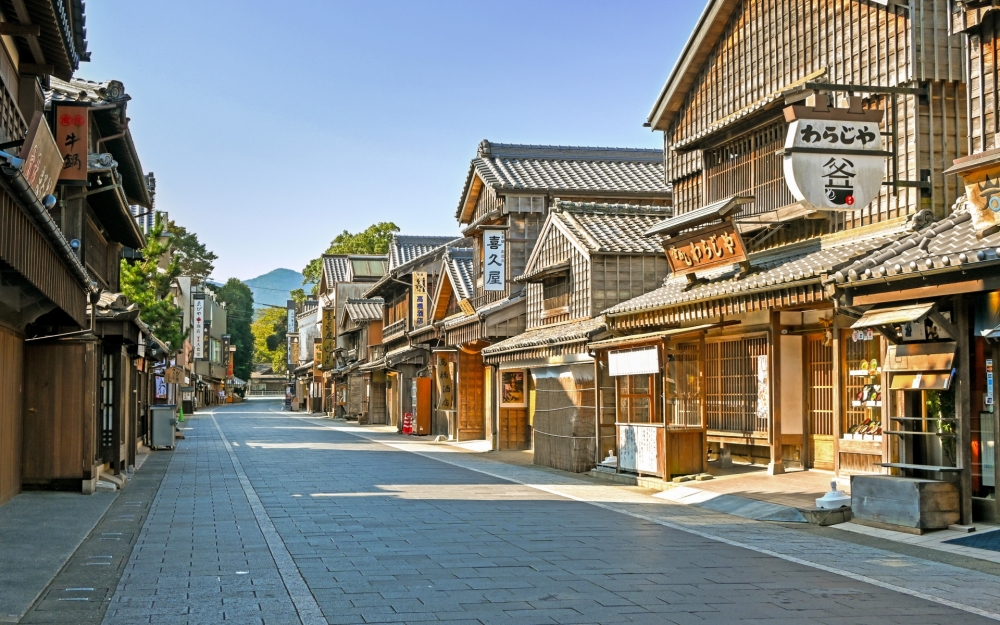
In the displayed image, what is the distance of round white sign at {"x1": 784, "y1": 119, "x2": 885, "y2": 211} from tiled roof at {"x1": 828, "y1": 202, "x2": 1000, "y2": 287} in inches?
47.9

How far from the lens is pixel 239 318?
413 ft

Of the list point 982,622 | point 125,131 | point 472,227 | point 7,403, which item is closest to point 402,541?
point 982,622

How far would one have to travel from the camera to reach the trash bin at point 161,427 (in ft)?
105

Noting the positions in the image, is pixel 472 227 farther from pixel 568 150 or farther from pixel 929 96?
pixel 929 96

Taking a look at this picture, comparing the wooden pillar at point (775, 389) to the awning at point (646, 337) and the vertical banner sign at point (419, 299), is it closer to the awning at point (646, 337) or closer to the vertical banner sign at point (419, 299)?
the awning at point (646, 337)

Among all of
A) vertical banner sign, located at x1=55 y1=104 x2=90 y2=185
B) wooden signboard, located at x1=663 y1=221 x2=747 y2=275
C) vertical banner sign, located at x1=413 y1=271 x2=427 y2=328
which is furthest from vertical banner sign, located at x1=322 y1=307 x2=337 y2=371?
vertical banner sign, located at x1=55 y1=104 x2=90 y2=185

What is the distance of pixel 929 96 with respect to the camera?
1577cm

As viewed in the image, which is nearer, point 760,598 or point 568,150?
point 760,598

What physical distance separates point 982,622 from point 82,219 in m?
18.1

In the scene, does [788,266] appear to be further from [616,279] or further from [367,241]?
[367,241]

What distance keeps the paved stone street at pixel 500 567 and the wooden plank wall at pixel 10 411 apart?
2292 millimetres

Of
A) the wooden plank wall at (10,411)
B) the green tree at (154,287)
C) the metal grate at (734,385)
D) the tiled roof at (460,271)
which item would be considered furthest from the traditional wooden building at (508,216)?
the wooden plank wall at (10,411)

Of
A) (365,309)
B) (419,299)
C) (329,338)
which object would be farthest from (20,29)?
(329,338)

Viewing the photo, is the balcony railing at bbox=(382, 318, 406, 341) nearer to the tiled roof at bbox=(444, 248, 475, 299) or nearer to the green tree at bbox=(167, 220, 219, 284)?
the tiled roof at bbox=(444, 248, 475, 299)
